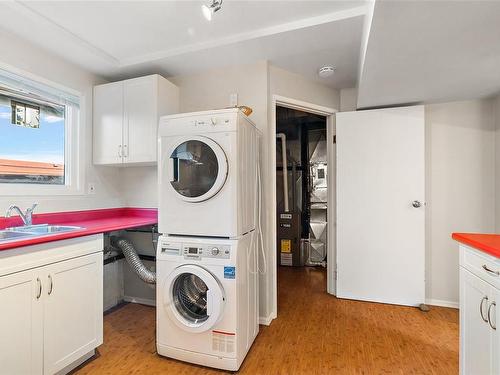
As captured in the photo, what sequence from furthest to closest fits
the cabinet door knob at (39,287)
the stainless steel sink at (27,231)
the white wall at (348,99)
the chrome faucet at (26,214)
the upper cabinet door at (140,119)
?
the white wall at (348,99), the upper cabinet door at (140,119), the chrome faucet at (26,214), the stainless steel sink at (27,231), the cabinet door knob at (39,287)

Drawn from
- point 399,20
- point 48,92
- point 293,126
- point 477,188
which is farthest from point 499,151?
point 48,92

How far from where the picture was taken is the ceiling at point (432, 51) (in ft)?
4.02

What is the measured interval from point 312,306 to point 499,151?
7.42 feet

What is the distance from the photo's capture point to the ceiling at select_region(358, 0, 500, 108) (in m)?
1.23

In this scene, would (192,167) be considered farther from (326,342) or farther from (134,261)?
(326,342)

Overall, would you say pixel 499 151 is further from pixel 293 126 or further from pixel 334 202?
pixel 293 126

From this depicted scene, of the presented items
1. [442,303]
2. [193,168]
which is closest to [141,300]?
[193,168]

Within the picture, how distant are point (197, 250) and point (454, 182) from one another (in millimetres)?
2550

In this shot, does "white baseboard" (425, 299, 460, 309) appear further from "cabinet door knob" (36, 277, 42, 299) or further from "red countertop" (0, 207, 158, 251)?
"cabinet door knob" (36, 277, 42, 299)

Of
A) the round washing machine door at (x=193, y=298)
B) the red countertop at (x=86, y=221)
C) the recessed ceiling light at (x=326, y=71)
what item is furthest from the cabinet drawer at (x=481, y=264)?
the red countertop at (x=86, y=221)

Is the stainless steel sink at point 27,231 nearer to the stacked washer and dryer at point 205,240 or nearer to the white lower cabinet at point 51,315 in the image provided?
the white lower cabinet at point 51,315

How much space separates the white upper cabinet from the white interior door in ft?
5.99

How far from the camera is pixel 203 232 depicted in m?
1.79

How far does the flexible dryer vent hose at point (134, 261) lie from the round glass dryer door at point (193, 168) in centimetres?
94
